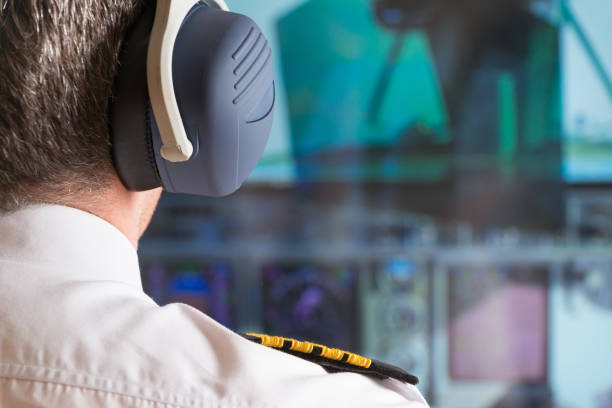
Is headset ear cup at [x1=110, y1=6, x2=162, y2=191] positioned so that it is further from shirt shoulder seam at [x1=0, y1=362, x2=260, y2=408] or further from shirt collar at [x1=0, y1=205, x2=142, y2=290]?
shirt shoulder seam at [x1=0, y1=362, x2=260, y2=408]

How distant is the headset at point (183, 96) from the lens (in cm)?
46

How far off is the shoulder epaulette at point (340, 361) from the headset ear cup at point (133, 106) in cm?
20

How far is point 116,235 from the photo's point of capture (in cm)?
51

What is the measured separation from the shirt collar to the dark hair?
0.06ft

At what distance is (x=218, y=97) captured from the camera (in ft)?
1.57

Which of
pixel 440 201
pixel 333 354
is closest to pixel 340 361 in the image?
pixel 333 354

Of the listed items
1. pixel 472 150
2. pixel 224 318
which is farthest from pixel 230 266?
pixel 472 150

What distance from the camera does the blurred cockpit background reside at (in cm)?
182

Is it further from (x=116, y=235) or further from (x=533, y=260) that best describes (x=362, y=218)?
(x=116, y=235)

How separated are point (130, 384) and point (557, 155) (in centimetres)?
170

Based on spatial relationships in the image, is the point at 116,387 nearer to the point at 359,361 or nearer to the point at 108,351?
the point at 108,351

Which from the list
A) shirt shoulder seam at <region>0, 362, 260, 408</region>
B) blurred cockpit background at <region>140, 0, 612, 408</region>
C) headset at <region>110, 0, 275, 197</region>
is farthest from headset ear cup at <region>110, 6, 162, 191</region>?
blurred cockpit background at <region>140, 0, 612, 408</region>

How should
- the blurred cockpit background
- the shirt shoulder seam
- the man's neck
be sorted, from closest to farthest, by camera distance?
the shirt shoulder seam → the man's neck → the blurred cockpit background

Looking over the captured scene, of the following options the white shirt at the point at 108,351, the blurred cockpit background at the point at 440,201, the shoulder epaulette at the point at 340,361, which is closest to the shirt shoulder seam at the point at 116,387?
the white shirt at the point at 108,351
